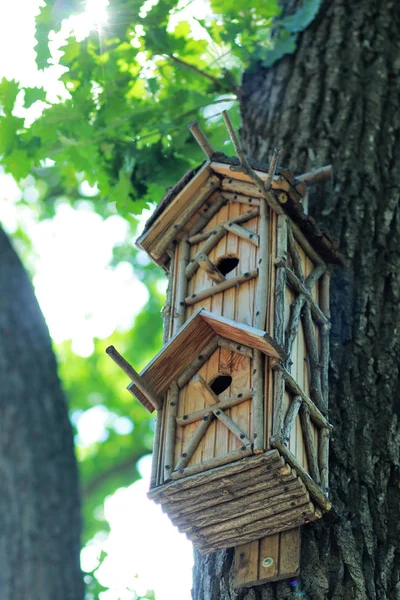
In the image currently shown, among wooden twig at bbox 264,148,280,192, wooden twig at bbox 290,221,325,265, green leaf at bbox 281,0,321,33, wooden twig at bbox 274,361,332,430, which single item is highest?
green leaf at bbox 281,0,321,33

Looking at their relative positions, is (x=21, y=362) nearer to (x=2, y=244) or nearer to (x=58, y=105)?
(x=2, y=244)

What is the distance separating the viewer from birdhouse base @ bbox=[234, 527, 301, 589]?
3.53 meters

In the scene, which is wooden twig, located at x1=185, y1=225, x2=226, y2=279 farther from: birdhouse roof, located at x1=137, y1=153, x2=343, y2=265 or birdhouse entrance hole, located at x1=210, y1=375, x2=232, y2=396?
birdhouse entrance hole, located at x1=210, y1=375, x2=232, y2=396

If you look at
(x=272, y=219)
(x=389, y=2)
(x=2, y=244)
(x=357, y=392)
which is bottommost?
(x=357, y=392)

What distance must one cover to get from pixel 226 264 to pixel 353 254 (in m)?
0.72

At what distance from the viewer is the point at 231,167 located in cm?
401

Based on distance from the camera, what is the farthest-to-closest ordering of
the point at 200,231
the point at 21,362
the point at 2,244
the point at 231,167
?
the point at 2,244 < the point at 21,362 < the point at 200,231 < the point at 231,167

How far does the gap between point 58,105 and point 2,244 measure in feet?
6.90

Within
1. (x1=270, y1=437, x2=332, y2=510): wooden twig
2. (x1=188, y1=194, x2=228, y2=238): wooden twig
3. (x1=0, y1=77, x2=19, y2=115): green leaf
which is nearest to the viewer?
(x1=270, y1=437, x2=332, y2=510): wooden twig

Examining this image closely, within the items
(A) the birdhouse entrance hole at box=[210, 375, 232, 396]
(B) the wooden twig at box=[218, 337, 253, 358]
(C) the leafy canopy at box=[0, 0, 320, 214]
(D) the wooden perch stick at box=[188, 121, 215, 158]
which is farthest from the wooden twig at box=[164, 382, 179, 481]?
(C) the leafy canopy at box=[0, 0, 320, 214]

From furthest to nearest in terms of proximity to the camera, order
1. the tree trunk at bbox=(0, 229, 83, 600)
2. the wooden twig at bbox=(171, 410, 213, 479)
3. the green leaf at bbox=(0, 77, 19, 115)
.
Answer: the tree trunk at bbox=(0, 229, 83, 600) → the green leaf at bbox=(0, 77, 19, 115) → the wooden twig at bbox=(171, 410, 213, 479)

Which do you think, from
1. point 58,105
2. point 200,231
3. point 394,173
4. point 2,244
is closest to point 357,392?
point 200,231

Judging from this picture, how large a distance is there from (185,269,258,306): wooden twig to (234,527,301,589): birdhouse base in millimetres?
1050

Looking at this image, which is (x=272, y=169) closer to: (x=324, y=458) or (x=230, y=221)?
(x=230, y=221)
